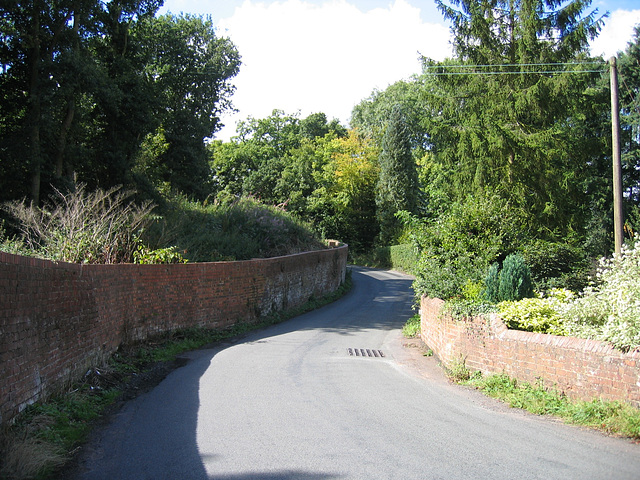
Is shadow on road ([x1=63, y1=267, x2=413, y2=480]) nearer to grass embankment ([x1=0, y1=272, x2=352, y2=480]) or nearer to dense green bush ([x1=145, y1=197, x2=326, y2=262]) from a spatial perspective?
grass embankment ([x1=0, y1=272, x2=352, y2=480])

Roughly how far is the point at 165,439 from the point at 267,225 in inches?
710

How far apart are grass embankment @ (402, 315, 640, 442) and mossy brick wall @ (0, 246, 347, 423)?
6280 millimetres

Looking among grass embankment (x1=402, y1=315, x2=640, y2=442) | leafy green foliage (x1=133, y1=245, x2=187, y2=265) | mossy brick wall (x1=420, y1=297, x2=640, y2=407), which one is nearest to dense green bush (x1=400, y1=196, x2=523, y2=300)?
mossy brick wall (x1=420, y1=297, x2=640, y2=407)

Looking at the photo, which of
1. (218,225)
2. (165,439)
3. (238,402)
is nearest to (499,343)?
(238,402)

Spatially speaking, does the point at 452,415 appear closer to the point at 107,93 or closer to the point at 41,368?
the point at 41,368

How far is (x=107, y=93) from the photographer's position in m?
18.4

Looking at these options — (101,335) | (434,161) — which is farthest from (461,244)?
(434,161)

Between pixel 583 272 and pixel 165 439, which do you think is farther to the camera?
pixel 583 272

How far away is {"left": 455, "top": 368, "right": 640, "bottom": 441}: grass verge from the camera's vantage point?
19.3 feet

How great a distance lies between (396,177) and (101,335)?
39.8m

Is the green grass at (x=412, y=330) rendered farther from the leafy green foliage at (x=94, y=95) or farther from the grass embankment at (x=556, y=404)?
the leafy green foliage at (x=94, y=95)

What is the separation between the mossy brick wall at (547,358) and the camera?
20.7 ft

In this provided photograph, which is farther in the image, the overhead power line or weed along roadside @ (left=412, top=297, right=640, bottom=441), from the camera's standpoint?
the overhead power line

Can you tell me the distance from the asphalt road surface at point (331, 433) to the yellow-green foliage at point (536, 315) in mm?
1405
